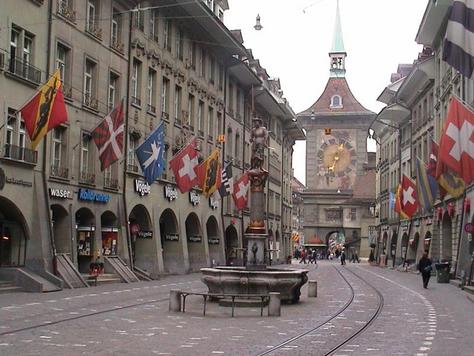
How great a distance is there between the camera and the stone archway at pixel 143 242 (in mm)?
38688

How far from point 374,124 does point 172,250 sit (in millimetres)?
41911

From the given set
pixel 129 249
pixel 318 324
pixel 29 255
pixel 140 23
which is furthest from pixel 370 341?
pixel 140 23

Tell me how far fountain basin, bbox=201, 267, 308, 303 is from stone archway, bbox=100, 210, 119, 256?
44.9ft

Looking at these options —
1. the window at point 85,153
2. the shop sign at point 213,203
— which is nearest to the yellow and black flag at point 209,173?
the window at point 85,153

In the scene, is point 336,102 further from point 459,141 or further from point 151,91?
point 459,141

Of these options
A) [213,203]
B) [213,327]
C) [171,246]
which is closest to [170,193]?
[171,246]

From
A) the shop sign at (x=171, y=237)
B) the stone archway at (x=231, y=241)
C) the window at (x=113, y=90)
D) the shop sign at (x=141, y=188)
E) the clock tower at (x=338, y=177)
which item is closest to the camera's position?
the window at (x=113, y=90)

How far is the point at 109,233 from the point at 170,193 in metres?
7.51

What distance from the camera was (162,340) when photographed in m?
14.0

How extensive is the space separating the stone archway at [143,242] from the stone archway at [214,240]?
1188cm

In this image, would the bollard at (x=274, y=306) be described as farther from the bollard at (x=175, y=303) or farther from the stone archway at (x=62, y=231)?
the stone archway at (x=62, y=231)

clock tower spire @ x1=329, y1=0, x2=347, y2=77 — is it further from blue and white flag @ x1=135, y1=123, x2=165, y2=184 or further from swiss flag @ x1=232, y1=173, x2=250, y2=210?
blue and white flag @ x1=135, y1=123, x2=165, y2=184

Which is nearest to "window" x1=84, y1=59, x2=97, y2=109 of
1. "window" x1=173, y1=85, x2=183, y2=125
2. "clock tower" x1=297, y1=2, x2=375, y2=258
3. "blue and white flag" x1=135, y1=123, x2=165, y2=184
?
"blue and white flag" x1=135, y1=123, x2=165, y2=184

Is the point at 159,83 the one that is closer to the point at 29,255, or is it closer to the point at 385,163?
the point at 29,255
